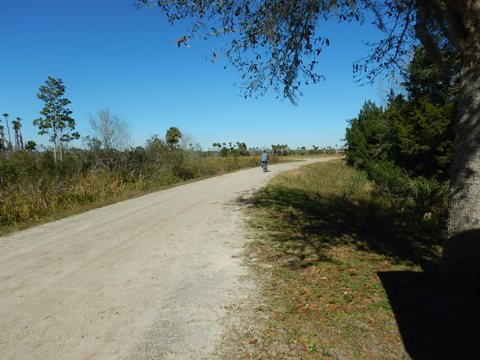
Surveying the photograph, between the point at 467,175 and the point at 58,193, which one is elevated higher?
the point at 467,175

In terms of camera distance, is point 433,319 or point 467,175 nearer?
point 433,319

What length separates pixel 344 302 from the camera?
4406 millimetres

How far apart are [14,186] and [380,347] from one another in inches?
512

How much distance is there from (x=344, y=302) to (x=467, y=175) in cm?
233

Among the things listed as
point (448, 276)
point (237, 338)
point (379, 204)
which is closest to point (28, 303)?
point (237, 338)

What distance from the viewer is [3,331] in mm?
3805

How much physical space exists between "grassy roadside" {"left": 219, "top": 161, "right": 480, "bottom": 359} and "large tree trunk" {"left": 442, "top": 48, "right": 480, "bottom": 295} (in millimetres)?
381

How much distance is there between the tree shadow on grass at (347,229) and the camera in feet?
22.8

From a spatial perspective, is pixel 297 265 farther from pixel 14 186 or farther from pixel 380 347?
pixel 14 186

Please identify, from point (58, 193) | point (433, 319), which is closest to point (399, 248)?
point (433, 319)

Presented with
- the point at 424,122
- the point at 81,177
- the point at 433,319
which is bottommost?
the point at 433,319

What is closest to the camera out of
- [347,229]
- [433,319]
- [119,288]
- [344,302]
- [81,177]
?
[433,319]

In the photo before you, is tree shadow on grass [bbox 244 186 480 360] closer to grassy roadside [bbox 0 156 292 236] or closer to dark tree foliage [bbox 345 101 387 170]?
grassy roadside [bbox 0 156 292 236]

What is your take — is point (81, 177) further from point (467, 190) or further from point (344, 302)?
point (467, 190)
